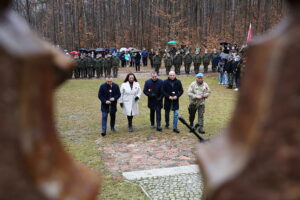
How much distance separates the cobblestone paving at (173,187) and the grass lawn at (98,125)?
0.22 metres

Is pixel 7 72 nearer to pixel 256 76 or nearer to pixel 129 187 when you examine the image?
pixel 256 76

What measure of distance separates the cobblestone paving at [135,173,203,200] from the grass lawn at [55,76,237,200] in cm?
22

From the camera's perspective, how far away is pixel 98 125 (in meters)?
10.5

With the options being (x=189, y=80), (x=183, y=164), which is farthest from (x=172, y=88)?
(x=189, y=80)

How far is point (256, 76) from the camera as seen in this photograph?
3.88ft

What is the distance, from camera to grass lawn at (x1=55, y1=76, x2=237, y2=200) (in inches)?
242

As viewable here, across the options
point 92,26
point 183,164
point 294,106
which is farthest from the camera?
point 92,26

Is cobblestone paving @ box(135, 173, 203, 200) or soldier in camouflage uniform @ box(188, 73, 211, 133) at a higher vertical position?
soldier in camouflage uniform @ box(188, 73, 211, 133)

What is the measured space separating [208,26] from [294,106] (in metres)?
33.9

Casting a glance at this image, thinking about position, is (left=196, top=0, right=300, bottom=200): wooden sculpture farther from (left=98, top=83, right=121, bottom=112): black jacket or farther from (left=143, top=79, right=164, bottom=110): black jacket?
(left=143, top=79, right=164, bottom=110): black jacket

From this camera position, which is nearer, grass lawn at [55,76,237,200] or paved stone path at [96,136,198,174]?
grass lawn at [55,76,237,200]

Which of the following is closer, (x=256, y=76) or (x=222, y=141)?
(x=256, y=76)

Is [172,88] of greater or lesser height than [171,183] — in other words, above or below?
above

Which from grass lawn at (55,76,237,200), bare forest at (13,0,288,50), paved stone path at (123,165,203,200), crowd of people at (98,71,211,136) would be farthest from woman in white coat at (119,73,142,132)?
bare forest at (13,0,288,50)
